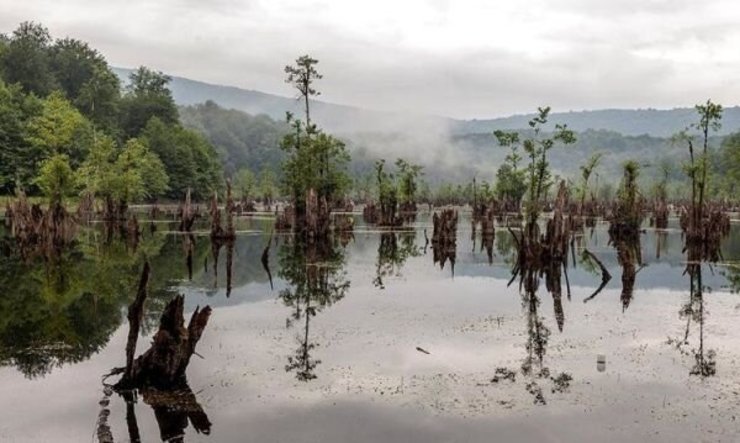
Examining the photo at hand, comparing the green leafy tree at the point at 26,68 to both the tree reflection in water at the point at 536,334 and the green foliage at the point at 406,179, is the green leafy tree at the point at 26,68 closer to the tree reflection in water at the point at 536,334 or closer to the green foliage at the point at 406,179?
the green foliage at the point at 406,179

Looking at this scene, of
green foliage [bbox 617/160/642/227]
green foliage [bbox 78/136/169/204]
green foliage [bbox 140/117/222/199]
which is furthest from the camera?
green foliage [bbox 140/117/222/199]

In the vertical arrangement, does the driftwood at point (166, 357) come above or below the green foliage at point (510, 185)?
below

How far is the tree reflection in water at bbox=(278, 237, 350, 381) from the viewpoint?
1440cm

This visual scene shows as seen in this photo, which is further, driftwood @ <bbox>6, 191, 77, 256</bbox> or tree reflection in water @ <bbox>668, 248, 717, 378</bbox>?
driftwood @ <bbox>6, 191, 77, 256</bbox>

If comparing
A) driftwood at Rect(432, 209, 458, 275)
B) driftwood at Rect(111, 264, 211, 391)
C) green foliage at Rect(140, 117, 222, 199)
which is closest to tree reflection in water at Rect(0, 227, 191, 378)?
driftwood at Rect(111, 264, 211, 391)

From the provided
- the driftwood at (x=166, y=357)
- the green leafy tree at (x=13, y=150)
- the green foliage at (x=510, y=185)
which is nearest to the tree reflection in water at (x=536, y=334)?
the driftwood at (x=166, y=357)

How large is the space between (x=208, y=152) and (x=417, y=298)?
4325 inches

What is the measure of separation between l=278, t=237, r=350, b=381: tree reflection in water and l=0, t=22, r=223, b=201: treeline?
26027 millimetres

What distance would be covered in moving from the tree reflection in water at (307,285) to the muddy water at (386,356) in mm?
88

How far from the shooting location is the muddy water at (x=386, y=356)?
10.5 meters

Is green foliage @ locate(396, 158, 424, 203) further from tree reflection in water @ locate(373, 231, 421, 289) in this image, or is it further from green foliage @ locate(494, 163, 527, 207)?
tree reflection in water @ locate(373, 231, 421, 289)

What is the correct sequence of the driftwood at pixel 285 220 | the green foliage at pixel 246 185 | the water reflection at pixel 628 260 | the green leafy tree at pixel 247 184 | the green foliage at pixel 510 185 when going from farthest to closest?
the green leafy tree at pixel 247 184, the green foliage at pixel 246 185, the green foliage at pixel 510 185, the driftwood at pixel 285 220, the water reflection at pixel 628 260

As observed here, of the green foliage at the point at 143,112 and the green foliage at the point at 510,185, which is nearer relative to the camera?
the green foliage at the point at 510,185

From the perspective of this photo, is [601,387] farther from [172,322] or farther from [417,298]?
[417,298]
